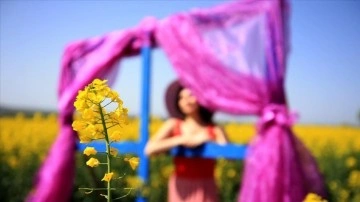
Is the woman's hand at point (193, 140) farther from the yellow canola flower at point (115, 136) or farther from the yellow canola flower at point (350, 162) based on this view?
the yellow canola flower at point (350, 162)

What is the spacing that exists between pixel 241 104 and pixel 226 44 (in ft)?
1.05

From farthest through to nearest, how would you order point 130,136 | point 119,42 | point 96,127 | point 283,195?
point 130,136 < point 119,42 < point 283,195 < point 96,127

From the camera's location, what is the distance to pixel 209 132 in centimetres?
245

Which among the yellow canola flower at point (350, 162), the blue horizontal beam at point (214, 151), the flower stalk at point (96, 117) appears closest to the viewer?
the flower stalk at point (96, 117)

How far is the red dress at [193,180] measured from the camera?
2393 millimetres

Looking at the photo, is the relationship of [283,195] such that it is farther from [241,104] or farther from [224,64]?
[224,64]

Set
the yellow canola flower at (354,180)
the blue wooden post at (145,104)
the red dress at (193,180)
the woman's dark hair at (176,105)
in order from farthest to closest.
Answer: the yellow canola flower at (354,180) < the blue wooden post at (145,104) < the woman's dark hair at (176,105) < the red dress at (193,180)

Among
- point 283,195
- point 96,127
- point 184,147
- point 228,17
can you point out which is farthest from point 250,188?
point 96,127

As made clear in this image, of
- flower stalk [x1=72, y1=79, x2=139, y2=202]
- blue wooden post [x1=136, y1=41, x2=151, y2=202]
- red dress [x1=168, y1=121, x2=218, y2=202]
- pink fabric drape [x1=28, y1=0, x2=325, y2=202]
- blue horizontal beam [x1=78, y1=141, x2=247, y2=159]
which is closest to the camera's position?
flower stalk [x1=72, y1=79, x2=139, y2=202]

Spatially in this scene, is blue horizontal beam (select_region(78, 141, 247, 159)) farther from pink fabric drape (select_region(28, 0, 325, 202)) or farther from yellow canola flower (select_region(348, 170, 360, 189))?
yellow canola flower (select_region(348, 170, 360, 189))

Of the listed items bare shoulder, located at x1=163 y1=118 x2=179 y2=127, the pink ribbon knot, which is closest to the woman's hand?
bare shoulder, located at x1=163 y1=118 x2=179 y2=127

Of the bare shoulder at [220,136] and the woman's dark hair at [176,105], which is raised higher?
the woman's dark hair at [176,105]

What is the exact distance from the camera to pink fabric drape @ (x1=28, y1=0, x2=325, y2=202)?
2109 millimetres

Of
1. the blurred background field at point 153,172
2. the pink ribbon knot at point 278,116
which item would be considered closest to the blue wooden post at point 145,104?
the pink ribbon knot at point 278,116
